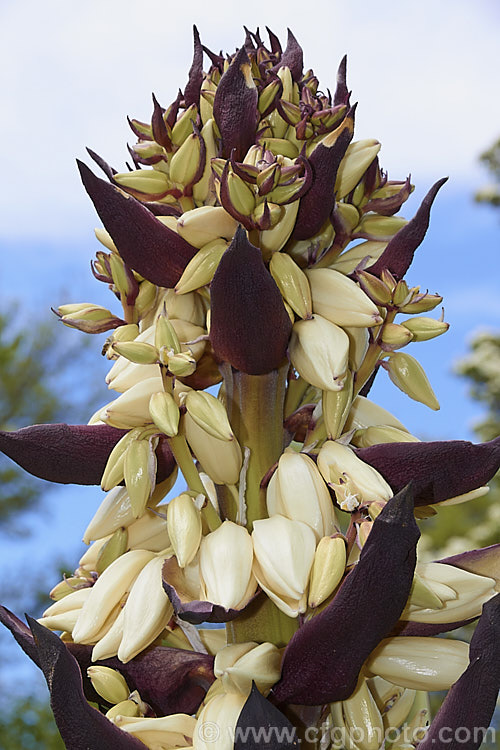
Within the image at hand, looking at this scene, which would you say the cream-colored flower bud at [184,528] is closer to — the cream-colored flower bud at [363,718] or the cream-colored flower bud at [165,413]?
the cream-colored flower bud at [165,413]

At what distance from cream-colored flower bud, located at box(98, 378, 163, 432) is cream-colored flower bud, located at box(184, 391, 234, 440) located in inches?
1.5

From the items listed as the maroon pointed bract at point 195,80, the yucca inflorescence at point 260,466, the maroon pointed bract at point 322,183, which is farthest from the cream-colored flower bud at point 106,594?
the maroon pointed bract at point 195,80

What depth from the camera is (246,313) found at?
2.04 feet

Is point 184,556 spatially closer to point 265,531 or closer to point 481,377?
point 265,531

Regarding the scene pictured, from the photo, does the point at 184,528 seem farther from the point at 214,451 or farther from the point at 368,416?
the point at 368,416

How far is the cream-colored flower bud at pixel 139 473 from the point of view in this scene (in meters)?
0.62

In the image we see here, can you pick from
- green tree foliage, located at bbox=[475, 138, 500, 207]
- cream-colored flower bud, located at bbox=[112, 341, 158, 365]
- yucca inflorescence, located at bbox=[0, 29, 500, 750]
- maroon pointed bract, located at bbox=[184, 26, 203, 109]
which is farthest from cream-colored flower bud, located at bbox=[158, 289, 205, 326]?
green tree foliage, located at bbox=[475, 138, 500, 207]

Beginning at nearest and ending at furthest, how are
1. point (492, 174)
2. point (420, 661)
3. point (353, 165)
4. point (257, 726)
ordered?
point (257, 726) < point (420, 661) < point (353, 165) < point (492, 174)

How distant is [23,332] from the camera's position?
26.5 feet

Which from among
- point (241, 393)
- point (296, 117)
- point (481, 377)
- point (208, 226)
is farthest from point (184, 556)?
point (481, 377)

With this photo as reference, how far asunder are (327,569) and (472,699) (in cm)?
13

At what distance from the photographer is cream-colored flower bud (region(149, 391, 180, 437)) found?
0.60m

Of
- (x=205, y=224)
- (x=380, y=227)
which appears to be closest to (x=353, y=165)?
(x=380, y=227)

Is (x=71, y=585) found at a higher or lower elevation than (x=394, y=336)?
lower
